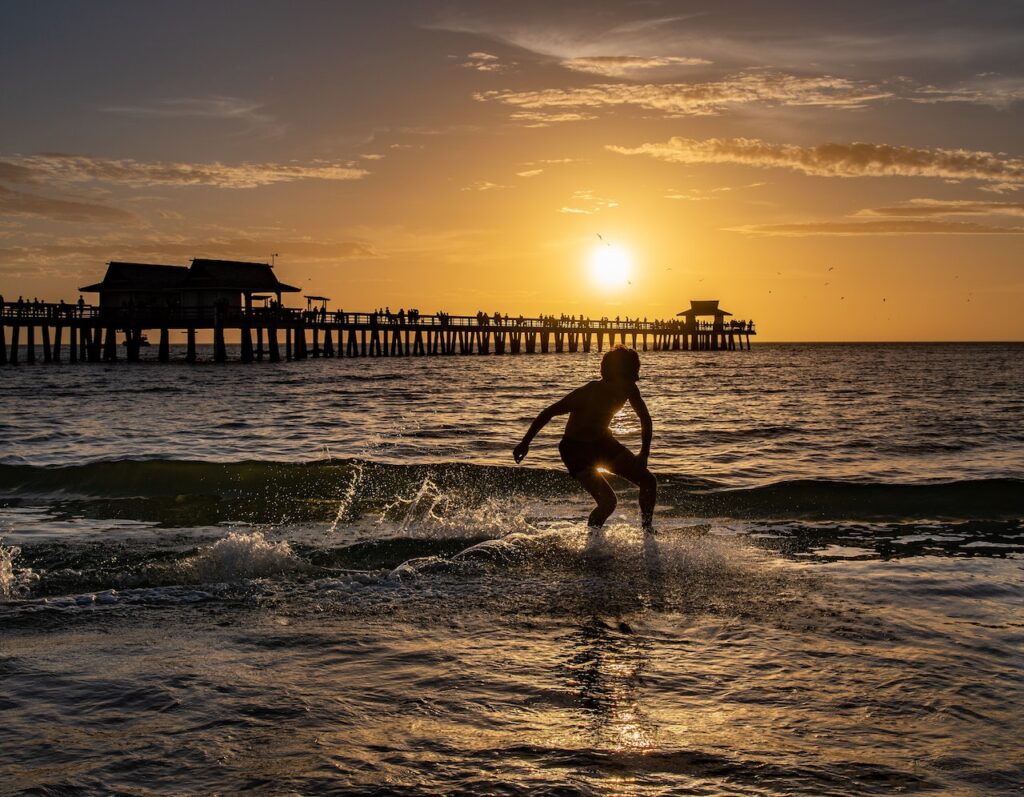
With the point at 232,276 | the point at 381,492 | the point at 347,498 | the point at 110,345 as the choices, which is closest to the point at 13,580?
the point at 347,498

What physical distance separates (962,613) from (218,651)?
14.0 feet

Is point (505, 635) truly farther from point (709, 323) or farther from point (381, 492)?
point (709, 323)

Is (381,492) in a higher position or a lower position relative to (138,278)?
lower

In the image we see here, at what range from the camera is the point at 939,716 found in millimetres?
3760

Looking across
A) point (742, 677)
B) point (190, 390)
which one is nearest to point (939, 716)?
point (742, 677)

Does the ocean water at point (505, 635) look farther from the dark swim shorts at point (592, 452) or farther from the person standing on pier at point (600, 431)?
the dark swim shorts at point (592, 452)

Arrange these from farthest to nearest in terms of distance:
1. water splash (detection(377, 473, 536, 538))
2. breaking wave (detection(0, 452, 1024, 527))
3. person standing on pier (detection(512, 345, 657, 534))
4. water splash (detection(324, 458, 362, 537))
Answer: breaking wave (detection(0, 452, 1024, 527)) < water splash (detection(324, 458, 362, 537)) < water splash (detection(377, 473, 536, 538)) < person standing on pier (detection(512, 345, 657, 534))

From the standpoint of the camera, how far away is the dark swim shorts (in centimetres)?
746

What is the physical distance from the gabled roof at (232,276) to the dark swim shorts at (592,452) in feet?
167

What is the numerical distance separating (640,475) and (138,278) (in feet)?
189

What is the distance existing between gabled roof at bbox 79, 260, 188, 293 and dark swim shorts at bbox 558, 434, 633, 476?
179 ft

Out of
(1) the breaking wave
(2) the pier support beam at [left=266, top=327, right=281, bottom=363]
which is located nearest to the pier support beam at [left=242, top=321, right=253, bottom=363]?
(2) the pier support beam at [left=266, top=327, right=281, bottom=363]

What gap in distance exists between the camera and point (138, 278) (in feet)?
192

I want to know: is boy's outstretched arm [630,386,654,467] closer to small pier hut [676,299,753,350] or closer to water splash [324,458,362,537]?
water splash [324,458,362,537]
